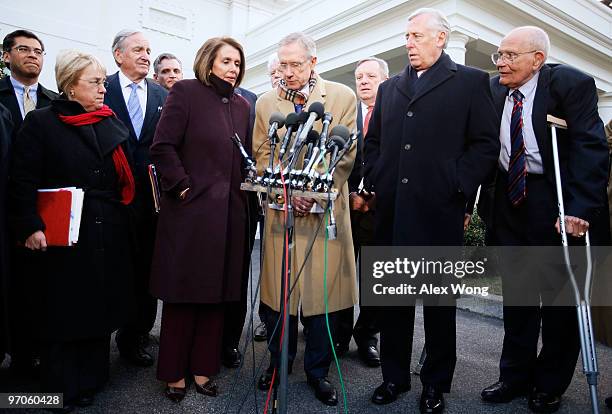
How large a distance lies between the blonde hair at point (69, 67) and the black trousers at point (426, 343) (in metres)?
2.26

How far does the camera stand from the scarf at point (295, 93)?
2.83 metres

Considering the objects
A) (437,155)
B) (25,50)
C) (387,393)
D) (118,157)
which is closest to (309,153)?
(437,155)

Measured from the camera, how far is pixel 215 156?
2781mm

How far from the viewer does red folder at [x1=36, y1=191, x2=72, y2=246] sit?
8.33 ft

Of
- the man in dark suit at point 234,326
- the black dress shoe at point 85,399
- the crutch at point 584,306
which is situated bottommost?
the black dress shoe at point 85,399

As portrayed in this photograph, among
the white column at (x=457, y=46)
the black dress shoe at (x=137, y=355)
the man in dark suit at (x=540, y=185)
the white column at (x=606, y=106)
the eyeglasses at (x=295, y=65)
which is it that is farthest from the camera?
the white column at (x=606, y=106)

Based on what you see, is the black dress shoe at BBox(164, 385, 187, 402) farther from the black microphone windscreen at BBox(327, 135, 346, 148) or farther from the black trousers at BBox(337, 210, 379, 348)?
the black microphone windscreen at BBox(327, 135, 346, 148)

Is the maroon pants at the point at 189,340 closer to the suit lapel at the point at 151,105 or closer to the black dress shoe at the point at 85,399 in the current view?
the black dress shoe at the point at 85,399

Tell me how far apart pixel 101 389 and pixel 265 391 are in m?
1.00

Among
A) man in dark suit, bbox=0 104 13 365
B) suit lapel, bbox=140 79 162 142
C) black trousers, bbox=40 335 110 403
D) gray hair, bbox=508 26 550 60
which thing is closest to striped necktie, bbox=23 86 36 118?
suit lapel, bbox=140 79 162 142

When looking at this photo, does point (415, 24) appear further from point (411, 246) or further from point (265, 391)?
point (265, 391)

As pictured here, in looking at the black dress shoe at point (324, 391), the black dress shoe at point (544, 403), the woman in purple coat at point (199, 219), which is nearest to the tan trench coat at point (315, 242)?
the woman in purple coat at point (199, 219)

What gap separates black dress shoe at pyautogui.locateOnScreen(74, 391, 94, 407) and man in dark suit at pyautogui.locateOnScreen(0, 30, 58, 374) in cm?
44

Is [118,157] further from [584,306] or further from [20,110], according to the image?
[584,306]
